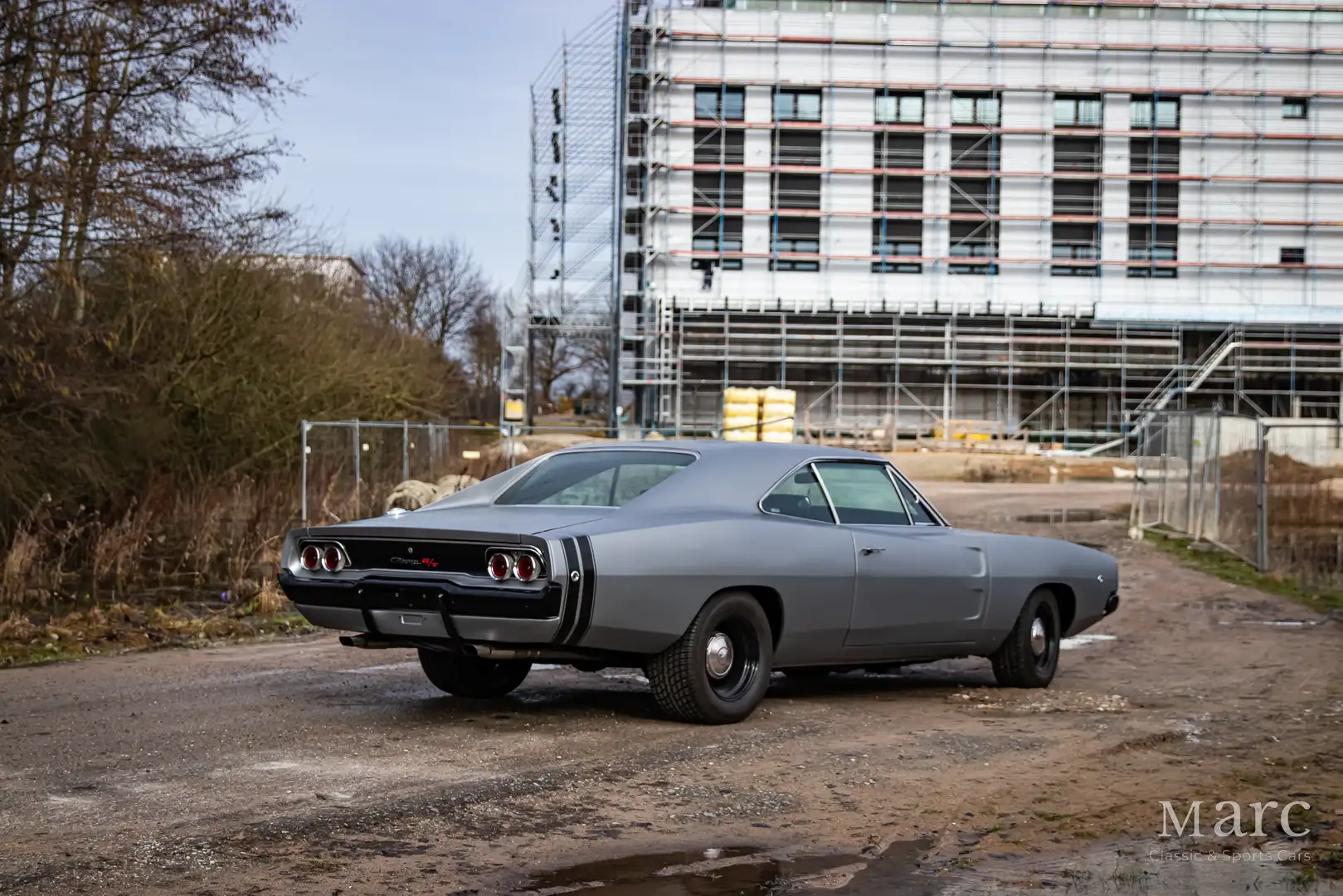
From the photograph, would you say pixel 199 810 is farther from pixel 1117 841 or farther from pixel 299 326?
pixel 299 326

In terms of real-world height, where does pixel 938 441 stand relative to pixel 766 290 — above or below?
below

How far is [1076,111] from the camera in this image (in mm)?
60719

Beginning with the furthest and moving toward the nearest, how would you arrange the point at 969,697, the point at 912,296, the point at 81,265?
the point at 912,296
the point at 81,265
the point at 969,697

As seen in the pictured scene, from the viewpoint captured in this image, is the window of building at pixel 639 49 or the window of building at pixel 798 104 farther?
the window of building at pixel 798 104

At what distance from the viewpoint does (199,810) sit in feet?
17.7

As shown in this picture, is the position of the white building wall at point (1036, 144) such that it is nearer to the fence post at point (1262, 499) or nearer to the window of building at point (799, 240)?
the window of building at point (799, 240)

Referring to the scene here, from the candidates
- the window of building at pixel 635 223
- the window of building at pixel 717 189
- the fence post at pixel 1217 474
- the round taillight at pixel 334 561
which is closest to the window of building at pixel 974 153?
the window of building at pixel 717 189

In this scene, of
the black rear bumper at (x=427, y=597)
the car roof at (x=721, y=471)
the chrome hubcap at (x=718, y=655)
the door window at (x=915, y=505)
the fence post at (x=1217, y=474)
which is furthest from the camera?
the fence post at (x=1217, y=474)

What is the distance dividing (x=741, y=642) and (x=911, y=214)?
53424 millimetres

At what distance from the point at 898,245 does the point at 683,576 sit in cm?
5455

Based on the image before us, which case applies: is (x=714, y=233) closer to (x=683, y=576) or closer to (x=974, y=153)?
(x=974, y=153)

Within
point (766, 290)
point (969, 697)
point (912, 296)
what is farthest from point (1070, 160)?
point (969, 697)

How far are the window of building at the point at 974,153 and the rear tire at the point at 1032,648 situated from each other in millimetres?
52538

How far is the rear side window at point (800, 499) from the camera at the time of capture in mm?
8023
